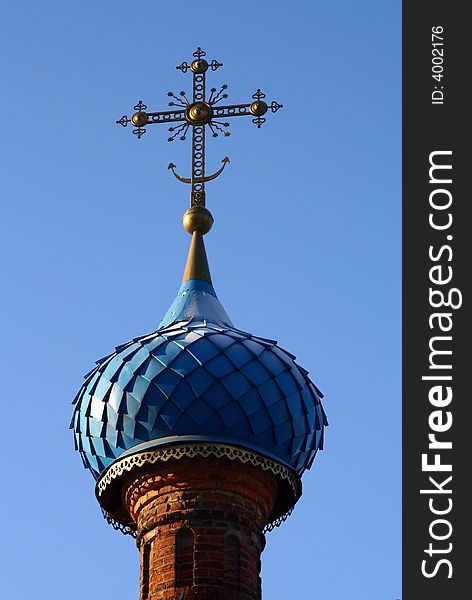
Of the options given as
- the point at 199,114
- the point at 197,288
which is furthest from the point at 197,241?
the point at 199,114

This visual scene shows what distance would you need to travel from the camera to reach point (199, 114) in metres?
19.3

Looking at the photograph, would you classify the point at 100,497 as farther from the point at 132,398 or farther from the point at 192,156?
the point at 192,156

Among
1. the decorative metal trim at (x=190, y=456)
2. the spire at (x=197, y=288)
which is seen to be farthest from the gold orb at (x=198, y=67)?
the decorative metal trim at (x=190, y=456)

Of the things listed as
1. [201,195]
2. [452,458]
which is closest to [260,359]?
[201,195]

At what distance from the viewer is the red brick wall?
15789 mm

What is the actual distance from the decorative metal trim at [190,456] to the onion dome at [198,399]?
0.22 ft

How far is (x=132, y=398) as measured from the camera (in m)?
16.4

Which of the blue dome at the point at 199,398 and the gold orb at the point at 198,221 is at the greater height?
the gold orb at the point at 198,221

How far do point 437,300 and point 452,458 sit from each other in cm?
144

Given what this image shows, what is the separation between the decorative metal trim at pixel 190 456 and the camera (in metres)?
16.1

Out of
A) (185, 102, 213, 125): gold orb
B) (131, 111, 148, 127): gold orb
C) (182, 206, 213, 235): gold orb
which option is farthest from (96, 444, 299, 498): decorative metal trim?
(131, 111, 148, 127): gold orb

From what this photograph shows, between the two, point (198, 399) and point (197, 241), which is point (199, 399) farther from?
point (197, 241)

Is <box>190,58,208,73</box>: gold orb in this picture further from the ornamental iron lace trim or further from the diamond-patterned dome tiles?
the ornamental iron lace trim

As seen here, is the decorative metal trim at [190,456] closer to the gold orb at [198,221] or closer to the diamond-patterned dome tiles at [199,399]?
the diamond-patterned dome tiles at [199,399]
